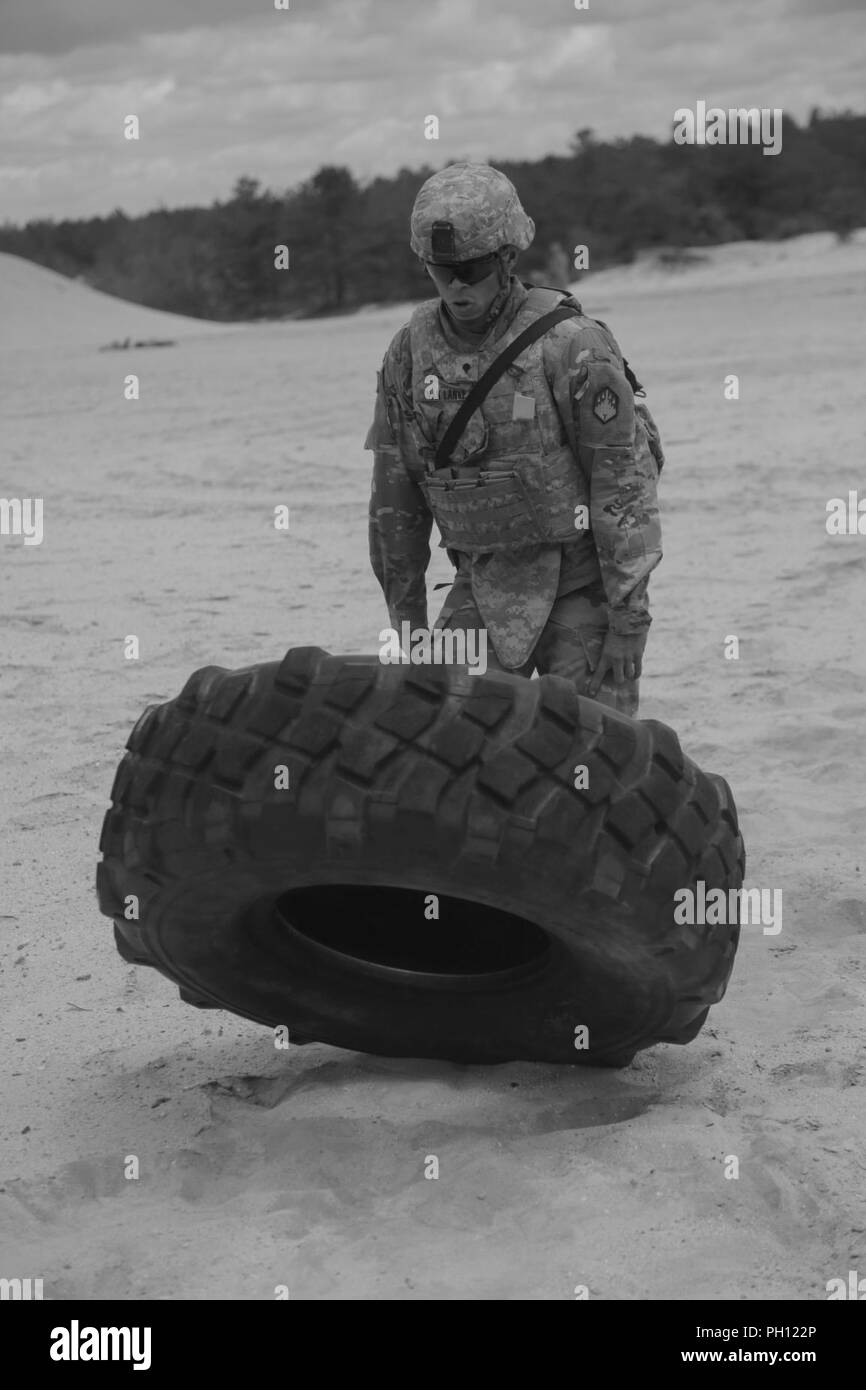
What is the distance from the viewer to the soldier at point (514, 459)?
3619mm

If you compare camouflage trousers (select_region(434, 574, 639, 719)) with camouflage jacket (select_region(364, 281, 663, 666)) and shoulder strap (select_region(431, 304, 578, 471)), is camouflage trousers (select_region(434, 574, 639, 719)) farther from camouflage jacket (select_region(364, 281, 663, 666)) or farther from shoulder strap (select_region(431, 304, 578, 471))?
shoulder strap (select_region(431, 304, 578, 471))

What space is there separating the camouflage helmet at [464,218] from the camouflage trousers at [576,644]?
828 mm

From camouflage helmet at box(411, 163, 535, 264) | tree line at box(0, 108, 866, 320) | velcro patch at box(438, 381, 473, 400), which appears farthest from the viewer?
tree line at box(0, 108, 866, 320)

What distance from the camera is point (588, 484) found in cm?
379

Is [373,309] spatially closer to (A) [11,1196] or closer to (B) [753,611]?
(B) [753,611]

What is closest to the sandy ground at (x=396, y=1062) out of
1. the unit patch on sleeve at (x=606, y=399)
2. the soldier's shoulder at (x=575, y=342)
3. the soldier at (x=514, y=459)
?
the soldier at (x=514, y=459)

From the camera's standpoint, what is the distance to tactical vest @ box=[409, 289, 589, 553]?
3691 millimetres

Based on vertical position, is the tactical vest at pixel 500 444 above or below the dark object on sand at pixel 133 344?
below

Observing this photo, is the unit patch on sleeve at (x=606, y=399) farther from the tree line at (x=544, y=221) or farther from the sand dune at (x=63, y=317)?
the tree line at (x=544, y=221)

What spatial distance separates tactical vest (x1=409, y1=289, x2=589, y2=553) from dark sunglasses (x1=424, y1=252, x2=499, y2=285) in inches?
5.9

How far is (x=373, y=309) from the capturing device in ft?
94.2

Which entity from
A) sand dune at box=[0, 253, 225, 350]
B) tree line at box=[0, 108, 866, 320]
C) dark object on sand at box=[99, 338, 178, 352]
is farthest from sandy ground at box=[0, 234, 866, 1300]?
tree line at box=[0, 108, 866, 320]

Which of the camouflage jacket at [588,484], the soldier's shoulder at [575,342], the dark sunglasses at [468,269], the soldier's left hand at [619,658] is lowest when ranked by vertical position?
the soldier's left hand at [619,658]

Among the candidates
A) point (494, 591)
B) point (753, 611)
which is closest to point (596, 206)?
point (753, 611)
